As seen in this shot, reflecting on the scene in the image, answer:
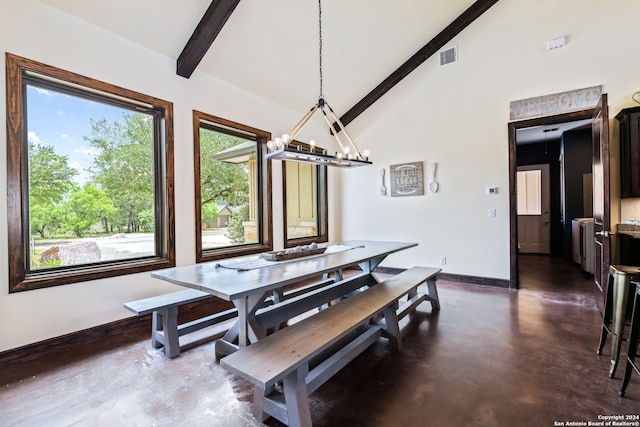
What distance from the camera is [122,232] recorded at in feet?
10.2

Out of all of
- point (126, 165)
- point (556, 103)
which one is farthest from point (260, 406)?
point (556, 103)

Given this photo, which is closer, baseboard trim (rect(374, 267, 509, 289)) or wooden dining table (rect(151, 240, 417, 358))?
wooden dining table (rect(151, 240, 417, 358))

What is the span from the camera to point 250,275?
2.15 m

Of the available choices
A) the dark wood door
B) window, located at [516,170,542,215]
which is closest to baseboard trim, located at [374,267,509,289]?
the dark wood door

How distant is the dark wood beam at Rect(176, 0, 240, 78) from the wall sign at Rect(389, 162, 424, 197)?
3468mm

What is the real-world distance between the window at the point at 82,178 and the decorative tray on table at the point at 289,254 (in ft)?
4.33

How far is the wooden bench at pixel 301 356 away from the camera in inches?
57.4

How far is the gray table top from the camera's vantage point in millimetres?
1820

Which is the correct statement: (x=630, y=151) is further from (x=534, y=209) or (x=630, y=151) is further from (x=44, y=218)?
(x=44, y=218)

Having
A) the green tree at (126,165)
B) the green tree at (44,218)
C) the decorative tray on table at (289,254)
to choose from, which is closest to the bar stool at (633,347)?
the decorative tray on table at (289,254)

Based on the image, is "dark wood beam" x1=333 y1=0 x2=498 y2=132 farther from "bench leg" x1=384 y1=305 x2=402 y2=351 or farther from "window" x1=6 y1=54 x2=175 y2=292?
"bench leg" x1=384 y1=305 x2=402 y2=351

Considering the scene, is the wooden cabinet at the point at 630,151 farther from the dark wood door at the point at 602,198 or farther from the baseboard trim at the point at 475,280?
the baseboard trim at the point at 475,280

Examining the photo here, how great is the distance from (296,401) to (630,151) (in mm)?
4343

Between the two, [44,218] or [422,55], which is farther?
[422,55]
